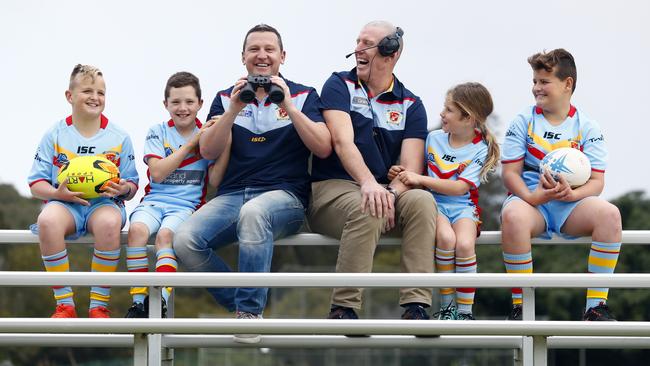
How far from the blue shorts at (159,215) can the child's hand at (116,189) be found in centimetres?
15

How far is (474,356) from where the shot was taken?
113 feet

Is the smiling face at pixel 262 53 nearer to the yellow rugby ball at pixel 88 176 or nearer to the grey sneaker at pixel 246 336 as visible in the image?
the yellow rugby ball at pixel 88 176

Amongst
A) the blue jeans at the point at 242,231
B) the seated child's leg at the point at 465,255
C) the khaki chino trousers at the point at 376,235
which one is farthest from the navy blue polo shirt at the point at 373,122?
the seated child's leg at the point at 465,255

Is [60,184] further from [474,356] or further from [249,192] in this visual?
[474,356]

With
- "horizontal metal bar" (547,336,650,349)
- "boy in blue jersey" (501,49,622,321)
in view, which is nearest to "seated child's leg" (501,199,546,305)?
"boy in blue jersey" (501,49,622,321)

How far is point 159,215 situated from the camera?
657 cm

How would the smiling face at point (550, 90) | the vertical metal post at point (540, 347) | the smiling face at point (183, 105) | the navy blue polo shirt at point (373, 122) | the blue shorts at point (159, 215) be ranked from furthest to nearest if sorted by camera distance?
1. the smiling face at point (183, 105)
2. the navy blue polo shirt at point (373, 122)
3. the smiling face at point (550, 90)
4. the blue shorts at point (159, 215)
5. the vertical metal post at point (540, 347)

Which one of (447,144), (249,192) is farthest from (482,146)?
(249,192)

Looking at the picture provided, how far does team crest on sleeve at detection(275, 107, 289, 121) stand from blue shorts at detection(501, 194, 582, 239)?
53.9 inches

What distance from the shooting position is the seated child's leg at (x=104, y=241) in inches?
251

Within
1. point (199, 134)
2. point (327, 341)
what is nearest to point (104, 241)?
point (199, 134)

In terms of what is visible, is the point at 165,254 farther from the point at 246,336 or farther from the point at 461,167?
the point at 461,167

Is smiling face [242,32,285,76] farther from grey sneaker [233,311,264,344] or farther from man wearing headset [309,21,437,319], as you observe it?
grey sneaker [233,311,264,344]

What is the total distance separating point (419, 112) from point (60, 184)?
2.11 m
